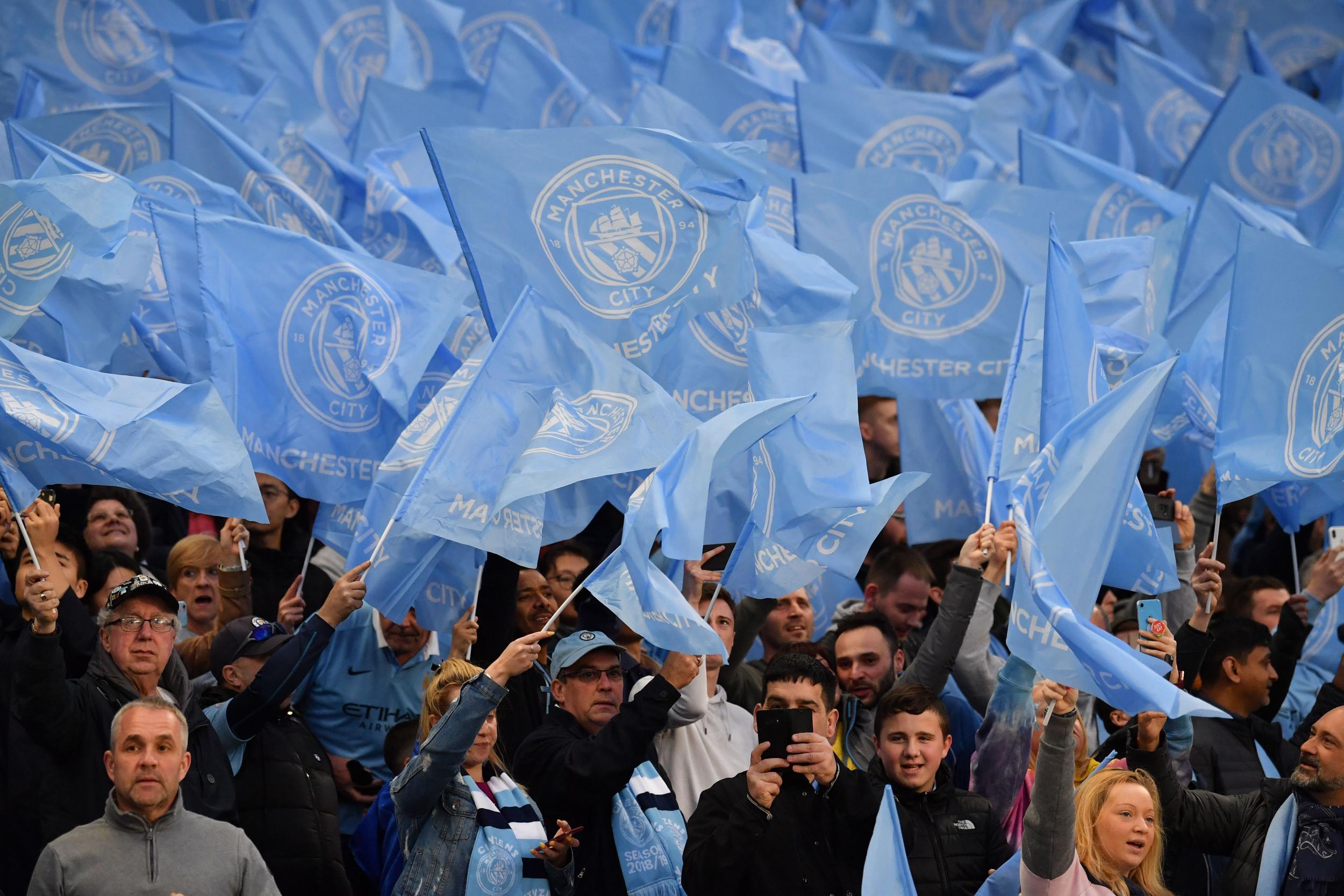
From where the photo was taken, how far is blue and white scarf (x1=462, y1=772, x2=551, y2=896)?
5680mm

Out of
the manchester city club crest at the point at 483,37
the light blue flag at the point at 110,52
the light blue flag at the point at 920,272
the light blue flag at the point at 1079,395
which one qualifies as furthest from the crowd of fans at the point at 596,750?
the manchester city club crest at the point at 483,37

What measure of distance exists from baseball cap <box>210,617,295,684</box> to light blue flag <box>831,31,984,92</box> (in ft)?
35.4

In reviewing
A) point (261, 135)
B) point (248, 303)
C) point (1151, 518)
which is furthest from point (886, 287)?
point (261, 135)

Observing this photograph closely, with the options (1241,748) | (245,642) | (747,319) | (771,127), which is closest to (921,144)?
(771,127)

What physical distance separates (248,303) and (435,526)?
6.37 feet

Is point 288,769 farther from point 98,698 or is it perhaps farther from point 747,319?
point 747,319

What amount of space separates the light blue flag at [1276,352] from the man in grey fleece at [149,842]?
429 centimetres

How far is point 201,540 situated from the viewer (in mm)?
7445

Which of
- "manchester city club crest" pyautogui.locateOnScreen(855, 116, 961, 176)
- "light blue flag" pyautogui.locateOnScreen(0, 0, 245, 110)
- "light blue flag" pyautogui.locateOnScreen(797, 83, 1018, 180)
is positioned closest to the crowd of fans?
"light blue flag" pyautogui.locateOnScreen(797, 83, 1018, 180)

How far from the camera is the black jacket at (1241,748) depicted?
6785 millimetres

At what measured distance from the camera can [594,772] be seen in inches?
228

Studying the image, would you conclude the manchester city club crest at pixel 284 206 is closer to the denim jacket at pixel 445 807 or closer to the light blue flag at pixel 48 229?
the light blue flag at pixel 48 229

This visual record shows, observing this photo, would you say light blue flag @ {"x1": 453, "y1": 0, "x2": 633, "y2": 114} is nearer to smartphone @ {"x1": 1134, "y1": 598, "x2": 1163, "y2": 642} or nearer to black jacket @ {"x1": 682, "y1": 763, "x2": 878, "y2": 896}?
smartphone @ {"x1": 1134, "y1": 598, "x2": 1163, "y2": 642}

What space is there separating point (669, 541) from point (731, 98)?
276 inches
